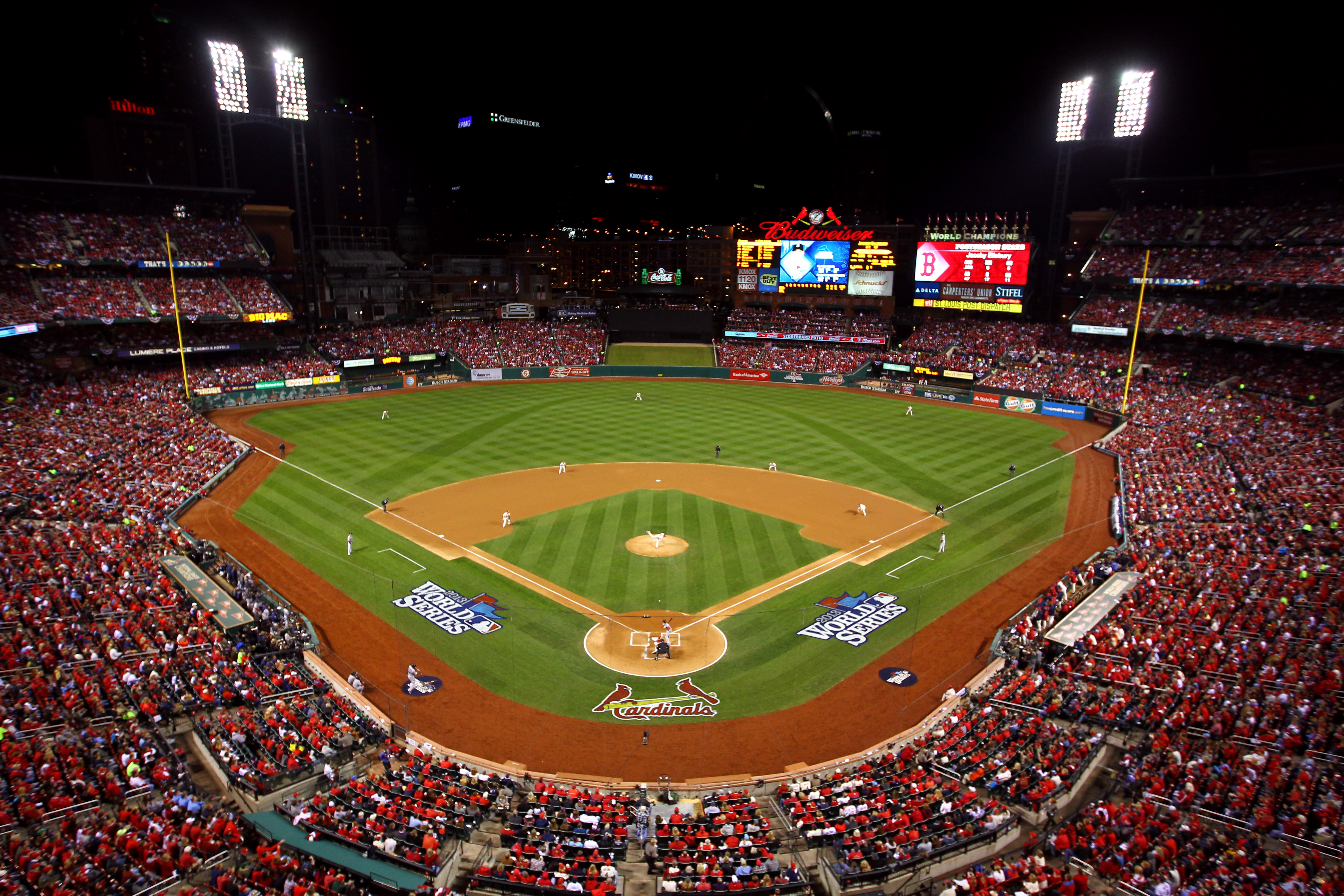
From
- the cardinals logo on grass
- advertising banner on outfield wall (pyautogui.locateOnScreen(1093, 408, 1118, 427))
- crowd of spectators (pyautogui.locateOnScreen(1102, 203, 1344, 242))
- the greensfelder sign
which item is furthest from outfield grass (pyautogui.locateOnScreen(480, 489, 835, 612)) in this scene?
crowd of spectators (pyautogui.locateOnScreen(1102, 203, 1344, 242))

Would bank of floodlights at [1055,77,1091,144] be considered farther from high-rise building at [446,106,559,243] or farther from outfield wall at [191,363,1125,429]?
high-rise building at [446,106,559,243]

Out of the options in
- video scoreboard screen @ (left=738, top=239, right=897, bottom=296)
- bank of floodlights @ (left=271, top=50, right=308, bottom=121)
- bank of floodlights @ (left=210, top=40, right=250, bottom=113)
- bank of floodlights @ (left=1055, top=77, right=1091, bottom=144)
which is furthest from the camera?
video scoreboard screen @ (left=738, top=239, right=897, bottom=296)

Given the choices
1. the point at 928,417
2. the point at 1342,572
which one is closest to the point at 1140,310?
the point at 928,417

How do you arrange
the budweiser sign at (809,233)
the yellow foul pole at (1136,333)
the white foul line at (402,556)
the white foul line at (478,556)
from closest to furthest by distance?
1. the white foul line at (478,556)
2. the white foul line at (402,556)
3. the yellow foul pole at (1136,333)
4. the budweiser sign at (809,233)

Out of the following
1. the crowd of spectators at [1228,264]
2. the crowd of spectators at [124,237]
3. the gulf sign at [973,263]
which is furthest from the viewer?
the gulf sign at [973,263]

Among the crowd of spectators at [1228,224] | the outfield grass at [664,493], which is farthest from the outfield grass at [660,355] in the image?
the crowd of spectators at [1228,224]

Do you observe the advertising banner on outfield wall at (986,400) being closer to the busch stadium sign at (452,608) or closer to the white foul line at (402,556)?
the white foul line at (402,556)

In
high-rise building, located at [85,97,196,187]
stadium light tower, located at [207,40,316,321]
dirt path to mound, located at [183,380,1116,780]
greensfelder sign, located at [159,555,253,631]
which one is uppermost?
high-rise building, located at [85,97,196,187]
